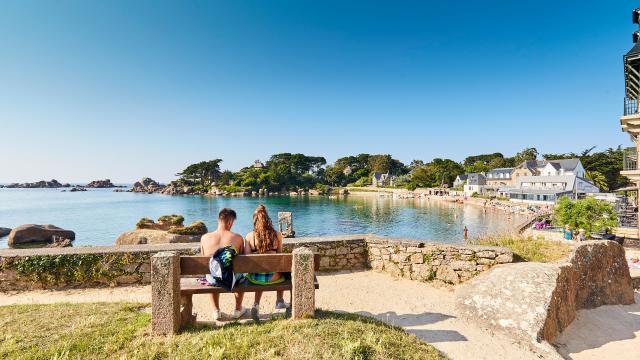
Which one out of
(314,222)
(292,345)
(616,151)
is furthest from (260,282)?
(616,151)

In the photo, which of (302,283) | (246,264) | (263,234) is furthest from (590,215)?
A: (246,264)

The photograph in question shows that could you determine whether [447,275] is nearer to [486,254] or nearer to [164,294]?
[486,254]

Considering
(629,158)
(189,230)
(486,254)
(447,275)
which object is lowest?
(189,230)

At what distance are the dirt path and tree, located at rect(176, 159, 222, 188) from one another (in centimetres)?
11543

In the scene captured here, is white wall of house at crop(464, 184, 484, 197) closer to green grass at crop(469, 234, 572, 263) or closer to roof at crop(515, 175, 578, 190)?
roof at crop(515, 175, 578, 190)

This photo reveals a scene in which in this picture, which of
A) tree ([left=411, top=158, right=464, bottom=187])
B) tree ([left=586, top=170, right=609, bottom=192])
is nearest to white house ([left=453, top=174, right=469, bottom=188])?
tree ([left=411, top=158, right=464, bottom=187])

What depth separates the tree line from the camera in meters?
98.8

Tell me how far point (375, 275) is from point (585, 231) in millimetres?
22778

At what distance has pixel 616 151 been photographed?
2795 inches

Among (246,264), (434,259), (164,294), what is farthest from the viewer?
(434,259)

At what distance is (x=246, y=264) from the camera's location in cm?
370

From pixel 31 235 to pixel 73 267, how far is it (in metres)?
26.9

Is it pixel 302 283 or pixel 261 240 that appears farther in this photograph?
pixel 261 240

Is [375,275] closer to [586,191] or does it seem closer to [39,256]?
[39,256]
